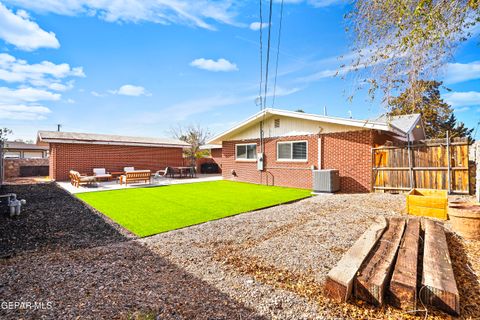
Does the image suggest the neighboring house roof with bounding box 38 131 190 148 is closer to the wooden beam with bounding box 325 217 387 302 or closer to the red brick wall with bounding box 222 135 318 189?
the red brick wall with bounding box 222 135 318 189

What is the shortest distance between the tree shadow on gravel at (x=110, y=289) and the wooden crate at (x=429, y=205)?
588 cm

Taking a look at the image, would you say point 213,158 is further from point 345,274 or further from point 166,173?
point 345,274

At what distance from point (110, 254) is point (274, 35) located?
8.77m

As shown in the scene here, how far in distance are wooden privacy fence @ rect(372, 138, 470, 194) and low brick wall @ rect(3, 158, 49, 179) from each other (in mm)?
25868

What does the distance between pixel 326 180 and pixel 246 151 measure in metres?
6.23

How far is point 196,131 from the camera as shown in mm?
30031

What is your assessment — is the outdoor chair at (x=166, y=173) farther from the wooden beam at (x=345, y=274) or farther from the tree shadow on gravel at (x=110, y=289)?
the wooden beam at (x=345, y=274)

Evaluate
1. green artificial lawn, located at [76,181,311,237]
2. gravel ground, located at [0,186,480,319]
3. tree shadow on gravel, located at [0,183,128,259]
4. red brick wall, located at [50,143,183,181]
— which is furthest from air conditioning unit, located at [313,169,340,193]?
red brick wall, located at [50,143,183,181]

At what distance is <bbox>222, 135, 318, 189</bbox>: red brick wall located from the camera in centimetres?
1192

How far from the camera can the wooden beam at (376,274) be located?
7.73 ft

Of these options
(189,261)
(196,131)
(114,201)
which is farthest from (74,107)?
(189,261)

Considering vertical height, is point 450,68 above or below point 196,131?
below

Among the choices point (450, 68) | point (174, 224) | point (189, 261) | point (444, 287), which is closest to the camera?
point (444, 287)

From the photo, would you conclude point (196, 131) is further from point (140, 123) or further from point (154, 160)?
point (140, 123)
